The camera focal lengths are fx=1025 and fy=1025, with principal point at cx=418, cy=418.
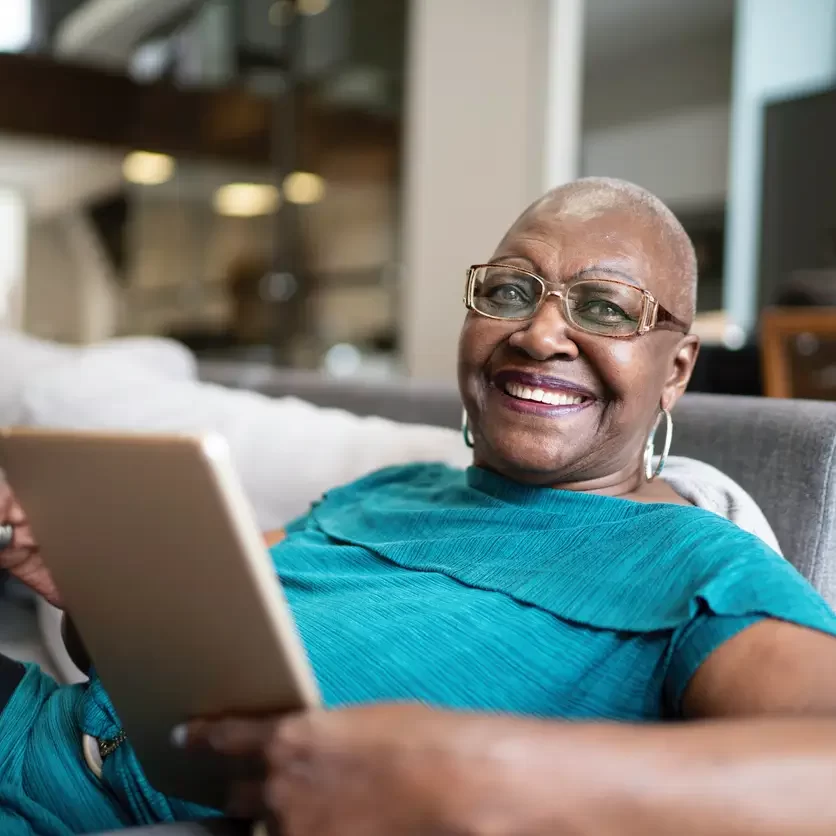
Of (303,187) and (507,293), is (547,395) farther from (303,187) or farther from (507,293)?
(303,187)

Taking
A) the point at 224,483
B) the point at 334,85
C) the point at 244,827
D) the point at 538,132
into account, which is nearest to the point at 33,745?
the point at 244,827

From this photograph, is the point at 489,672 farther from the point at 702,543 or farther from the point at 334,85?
the point at 334,85

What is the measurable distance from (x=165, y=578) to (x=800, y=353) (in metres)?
2.26

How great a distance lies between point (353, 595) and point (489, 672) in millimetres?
206

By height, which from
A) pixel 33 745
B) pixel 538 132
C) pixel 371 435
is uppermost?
pixel 538 132

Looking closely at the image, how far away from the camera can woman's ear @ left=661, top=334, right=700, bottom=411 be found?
1.22 meters

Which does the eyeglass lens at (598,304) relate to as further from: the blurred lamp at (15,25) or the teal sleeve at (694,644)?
the blurred lamp at (15,25)

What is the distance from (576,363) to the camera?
3.70ft

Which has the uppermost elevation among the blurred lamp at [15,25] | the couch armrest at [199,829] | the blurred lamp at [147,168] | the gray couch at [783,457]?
the blurred lamp at [15,25]

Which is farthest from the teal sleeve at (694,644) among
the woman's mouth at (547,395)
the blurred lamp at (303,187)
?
the blurred lamp at (303,187)

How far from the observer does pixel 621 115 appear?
6.59m

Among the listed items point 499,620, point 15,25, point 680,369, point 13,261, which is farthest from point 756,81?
point 499,620

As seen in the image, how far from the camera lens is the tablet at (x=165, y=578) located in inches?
24.6

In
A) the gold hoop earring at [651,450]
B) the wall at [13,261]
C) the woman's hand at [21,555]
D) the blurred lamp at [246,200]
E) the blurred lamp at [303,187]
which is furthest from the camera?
the wall at [13,261]
